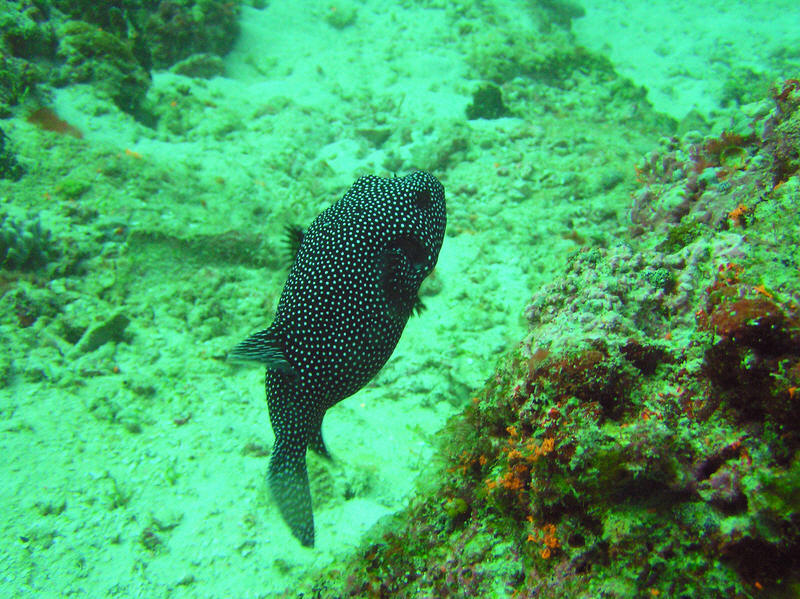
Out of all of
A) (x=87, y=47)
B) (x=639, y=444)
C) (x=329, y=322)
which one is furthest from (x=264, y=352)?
(x=87, y=47)

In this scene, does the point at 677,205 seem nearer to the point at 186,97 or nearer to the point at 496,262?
the point at 496,262

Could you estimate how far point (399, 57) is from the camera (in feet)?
45.4

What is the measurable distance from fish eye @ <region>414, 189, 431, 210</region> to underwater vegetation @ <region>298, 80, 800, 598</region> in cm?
134

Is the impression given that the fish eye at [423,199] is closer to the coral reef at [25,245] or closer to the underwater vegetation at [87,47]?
the coral reef at [25,245]

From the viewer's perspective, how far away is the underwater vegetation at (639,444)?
64.3 inches

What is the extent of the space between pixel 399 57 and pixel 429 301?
11.0 m

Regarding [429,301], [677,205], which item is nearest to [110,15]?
[429,301]

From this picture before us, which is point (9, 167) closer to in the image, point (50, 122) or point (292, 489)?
point (50, 122)

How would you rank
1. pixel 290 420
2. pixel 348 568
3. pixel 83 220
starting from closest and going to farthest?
pixel 348 568
pixel 290 420
pixel 83 220

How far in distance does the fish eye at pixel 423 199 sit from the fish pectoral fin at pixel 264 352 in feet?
5.39

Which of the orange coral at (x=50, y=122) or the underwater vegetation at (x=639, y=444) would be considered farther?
the orange coral at (x=50, y=122)

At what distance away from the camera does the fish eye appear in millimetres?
3697

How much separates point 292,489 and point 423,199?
2.60 m

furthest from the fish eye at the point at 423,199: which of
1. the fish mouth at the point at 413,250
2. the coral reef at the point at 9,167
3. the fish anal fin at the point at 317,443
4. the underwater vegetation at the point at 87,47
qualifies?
the underwater vegetation at the point at 87,47
